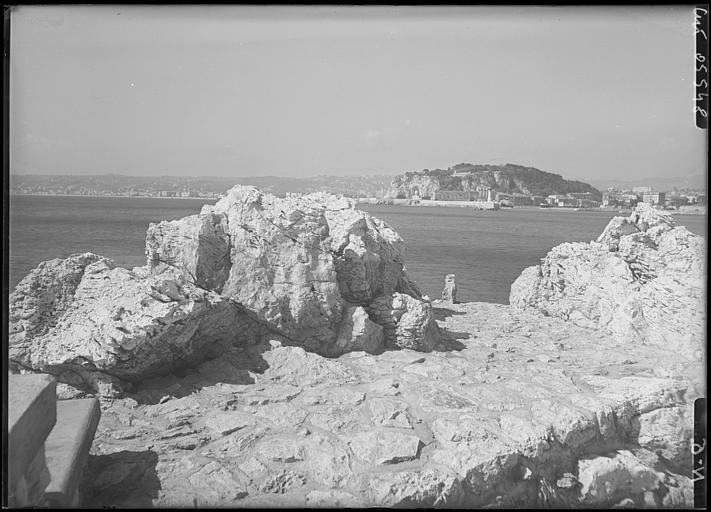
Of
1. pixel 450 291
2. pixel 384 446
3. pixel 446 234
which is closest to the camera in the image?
pixel 384 446

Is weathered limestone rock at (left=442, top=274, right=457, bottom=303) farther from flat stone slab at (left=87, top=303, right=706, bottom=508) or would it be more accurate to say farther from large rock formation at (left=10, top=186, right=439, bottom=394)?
flat stone slab at (left=87, top=303, right=706, bottom=508)

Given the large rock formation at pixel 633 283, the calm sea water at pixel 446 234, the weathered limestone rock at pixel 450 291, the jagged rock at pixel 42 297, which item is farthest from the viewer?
the weathered limestone rock at pixel 450 291

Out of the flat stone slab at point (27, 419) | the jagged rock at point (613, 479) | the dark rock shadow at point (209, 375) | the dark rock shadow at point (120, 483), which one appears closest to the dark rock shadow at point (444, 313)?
the dark rock shadow at point (209, 375)

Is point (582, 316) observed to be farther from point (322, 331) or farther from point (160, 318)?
point (160, 318)

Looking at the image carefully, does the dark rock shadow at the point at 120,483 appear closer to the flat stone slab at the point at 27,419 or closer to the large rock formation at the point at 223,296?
the flat stone slab at the point at 27,419

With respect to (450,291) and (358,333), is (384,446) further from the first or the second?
(450,291)

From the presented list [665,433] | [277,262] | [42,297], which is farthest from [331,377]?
[665,433]
